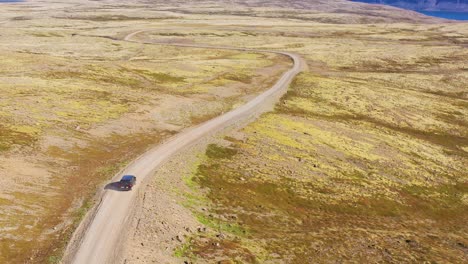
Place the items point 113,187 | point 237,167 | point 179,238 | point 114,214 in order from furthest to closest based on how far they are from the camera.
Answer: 1. point 237,167
2. point 113,187
3. point 114,214
4. point 179,238

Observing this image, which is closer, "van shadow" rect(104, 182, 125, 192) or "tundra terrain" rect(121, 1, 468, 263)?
"tundra terrain" rect(121, 1, 468, 263)

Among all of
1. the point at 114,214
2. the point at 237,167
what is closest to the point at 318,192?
the point at 237,167

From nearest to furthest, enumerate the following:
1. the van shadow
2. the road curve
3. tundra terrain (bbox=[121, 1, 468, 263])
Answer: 1. the road curve
2. tundra terrain (bbox=[121, 1, 468, 263])
3. the van shadow

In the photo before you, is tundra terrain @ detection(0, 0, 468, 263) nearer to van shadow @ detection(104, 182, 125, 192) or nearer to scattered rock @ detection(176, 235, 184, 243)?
scattered rock @ detection(176, 235, 184, 243)

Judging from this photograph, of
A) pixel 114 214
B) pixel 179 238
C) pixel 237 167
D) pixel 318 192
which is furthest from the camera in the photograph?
pixel 237 167

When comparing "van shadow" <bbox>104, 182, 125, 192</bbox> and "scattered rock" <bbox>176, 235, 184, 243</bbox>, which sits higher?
"van shadow" <bbox>104, 182, 125, 192</bbox>

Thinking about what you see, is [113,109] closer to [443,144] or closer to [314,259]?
[314,259]

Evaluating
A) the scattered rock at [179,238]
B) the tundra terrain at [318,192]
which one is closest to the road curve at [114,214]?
the tundra terrain at [318,192]

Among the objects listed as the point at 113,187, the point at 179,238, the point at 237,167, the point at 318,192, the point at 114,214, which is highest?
the point at 113,187

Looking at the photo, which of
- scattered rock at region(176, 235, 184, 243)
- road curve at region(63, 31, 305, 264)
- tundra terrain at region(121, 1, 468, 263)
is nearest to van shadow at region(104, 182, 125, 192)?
road curve at region(63, 31, 305, 264)

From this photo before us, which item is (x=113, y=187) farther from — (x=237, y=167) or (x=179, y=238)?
(x=237, y=167)

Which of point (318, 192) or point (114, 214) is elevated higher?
point (114, 214)
